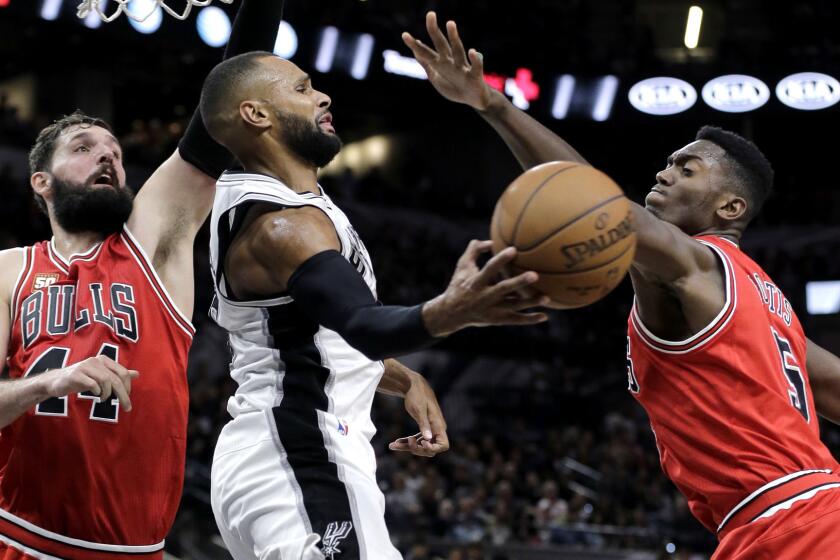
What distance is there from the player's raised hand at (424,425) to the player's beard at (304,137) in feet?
3.15

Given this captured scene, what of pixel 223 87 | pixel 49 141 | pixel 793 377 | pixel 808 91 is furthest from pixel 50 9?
pixel 808 91

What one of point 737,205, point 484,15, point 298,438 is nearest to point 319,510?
point 298,438

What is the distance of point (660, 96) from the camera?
63.9 feet

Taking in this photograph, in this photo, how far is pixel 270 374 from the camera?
3395 mm

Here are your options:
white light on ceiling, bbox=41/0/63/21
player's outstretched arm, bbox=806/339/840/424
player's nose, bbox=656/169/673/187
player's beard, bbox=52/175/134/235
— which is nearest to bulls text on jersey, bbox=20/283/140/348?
player's beard, bbox=52/175/134/235

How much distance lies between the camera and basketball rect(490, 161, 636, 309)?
109 inches

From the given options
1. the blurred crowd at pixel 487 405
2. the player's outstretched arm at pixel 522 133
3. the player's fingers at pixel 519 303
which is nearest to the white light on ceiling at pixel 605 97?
the blurred crowd at pixel 487 405

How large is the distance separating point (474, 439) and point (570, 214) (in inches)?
536

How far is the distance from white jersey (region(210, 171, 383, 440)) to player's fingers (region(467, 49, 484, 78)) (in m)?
0.62

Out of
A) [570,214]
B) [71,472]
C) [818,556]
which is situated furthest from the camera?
[71,472]

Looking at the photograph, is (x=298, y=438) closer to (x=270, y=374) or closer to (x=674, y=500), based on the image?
(x=270, y=374)

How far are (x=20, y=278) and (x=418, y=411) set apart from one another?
1604mm

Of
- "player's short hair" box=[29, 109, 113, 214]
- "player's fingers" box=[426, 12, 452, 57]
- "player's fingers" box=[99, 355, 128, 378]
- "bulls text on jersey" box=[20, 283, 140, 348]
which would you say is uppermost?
"player's fingers" box=[426, 12, 452, 57]

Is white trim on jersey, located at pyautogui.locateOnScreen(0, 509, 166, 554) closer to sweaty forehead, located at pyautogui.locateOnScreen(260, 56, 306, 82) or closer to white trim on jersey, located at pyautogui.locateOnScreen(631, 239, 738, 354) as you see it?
sweaty forehead, located at pyautogui.locateOnScreen(260, 56, 306, 82)
